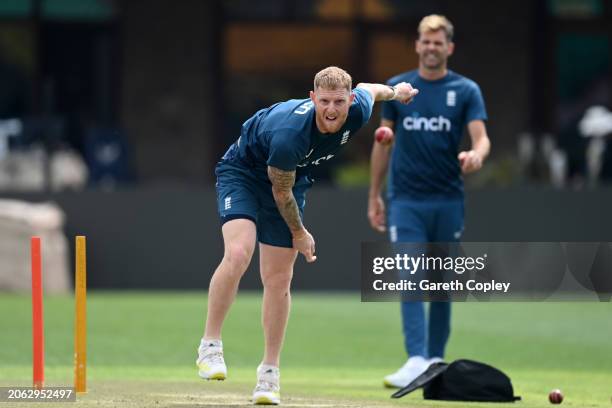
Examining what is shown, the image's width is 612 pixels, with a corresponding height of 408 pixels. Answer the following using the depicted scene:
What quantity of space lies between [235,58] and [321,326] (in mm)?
7479

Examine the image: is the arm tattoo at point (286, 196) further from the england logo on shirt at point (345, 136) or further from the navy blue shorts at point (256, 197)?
the england logo on shirt at point (345, 136)

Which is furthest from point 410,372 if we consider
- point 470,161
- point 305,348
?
point 305,348

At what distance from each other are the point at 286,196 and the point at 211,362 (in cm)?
100

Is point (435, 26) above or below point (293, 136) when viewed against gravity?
above

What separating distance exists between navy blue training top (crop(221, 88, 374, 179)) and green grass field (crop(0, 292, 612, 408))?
1.41 metres

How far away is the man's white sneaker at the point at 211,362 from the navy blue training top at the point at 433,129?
2506mm

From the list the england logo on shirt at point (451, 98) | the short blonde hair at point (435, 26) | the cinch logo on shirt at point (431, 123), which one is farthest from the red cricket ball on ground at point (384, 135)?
the short blonde hair at point (435, 26)

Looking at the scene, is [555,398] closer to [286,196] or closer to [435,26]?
[286,196]

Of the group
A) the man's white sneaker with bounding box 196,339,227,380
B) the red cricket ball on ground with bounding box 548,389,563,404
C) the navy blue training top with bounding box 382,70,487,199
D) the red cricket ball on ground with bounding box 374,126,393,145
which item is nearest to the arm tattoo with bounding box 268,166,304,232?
the man's white sneaker with bounding box 196,339,227,380

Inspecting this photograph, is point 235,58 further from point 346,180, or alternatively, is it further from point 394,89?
point 394,89

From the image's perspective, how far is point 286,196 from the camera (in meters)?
8.41

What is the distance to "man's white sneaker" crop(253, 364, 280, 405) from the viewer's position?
8.59m

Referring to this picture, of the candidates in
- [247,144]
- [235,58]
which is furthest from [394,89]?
[235,58]

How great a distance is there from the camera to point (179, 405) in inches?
338
